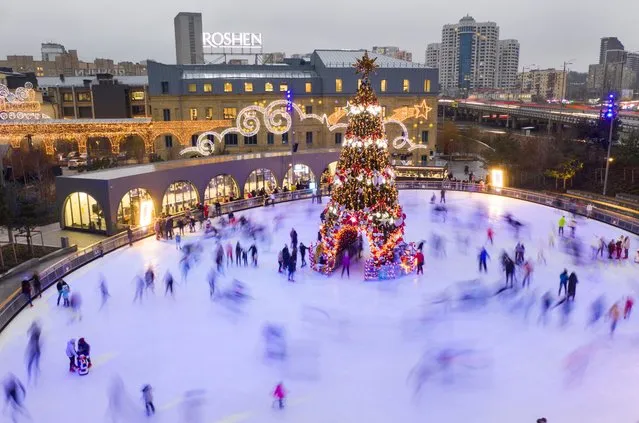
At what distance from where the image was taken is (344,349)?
14852 mm

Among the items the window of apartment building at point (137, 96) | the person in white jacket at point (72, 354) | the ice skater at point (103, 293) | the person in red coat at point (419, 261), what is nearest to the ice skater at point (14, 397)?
the person in white jacket at point (72, 354)

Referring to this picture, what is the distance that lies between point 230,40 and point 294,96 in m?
14.9

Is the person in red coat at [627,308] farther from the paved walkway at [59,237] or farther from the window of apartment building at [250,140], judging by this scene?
the window of apartment building at [250,140]

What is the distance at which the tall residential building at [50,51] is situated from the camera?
161 metres

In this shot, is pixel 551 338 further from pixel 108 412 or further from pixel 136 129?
pixel 136 129

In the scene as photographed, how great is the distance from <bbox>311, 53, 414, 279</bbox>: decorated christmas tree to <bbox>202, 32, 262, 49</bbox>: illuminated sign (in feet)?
151

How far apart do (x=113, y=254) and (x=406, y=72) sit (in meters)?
39.5

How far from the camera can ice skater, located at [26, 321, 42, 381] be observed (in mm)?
13625

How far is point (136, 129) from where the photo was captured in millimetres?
42469

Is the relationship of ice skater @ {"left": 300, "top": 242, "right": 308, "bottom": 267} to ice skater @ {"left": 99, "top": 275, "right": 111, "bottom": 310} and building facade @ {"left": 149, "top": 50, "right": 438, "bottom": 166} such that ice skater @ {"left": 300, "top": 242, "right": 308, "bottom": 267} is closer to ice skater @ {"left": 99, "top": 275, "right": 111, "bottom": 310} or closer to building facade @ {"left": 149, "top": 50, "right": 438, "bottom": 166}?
ice skater @ {"left": 99, "top": 275, "right": 111, "bottom": 310}

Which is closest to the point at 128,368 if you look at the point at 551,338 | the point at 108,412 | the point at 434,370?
the point at 108,412

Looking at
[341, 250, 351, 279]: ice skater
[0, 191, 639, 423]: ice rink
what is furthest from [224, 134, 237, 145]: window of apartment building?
[341, 250, 351, 279]: ice skater

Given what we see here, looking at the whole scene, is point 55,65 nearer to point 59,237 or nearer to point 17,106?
point 17,106

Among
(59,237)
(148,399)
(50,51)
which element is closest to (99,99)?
(59,237)
